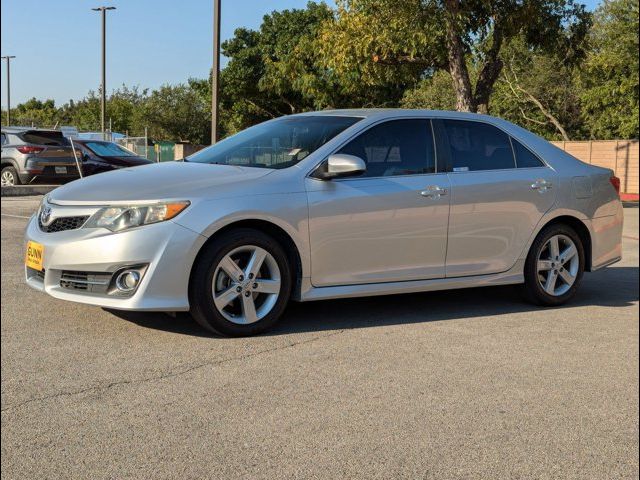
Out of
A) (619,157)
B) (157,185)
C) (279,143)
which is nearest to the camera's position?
(157,185)

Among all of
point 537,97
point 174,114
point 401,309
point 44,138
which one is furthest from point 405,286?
point 174,114

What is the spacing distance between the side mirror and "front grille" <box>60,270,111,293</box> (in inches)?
59.4

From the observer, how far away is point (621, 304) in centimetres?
631

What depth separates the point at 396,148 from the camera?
561 centimetres

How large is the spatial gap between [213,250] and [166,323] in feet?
2.37

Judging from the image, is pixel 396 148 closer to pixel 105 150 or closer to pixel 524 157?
pixel 524 157

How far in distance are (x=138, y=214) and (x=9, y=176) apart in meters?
14.8

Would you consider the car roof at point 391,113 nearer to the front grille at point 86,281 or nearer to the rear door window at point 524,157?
the rear door window at point 524,157

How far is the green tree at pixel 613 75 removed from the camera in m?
30.4

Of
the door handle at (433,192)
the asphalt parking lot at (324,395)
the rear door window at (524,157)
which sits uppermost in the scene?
the rear door window at (524,157)

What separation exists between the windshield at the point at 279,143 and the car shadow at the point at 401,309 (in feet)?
3.63

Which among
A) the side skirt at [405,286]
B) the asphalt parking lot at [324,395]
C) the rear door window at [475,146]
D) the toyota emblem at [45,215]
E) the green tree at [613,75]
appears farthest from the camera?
the green tree at [613,75]

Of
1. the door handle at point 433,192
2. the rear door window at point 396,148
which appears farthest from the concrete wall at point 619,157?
the door handle at point 433,192

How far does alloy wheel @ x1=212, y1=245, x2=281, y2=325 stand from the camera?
4.79 metres
